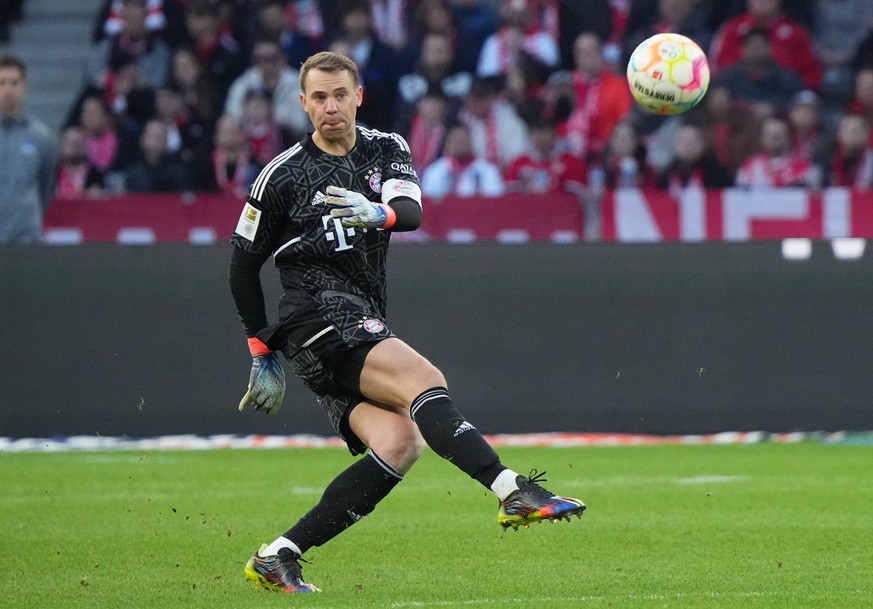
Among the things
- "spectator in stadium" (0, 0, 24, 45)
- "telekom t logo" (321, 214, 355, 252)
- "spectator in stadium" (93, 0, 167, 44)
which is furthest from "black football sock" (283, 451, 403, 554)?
"spectator in stadium" (0, 0, 24, 45)

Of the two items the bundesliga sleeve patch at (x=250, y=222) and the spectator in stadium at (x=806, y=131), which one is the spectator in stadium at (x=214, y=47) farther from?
the bundesliga sleeve patch at (x=250, y=222)

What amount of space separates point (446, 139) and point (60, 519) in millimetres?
8189

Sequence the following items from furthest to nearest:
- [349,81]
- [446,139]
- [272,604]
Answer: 1. [446,139]
2. [349,81]
3. [272,604]

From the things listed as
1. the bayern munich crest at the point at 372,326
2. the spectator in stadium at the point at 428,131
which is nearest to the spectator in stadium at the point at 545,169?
the spectator in stadium at the point at 428,131

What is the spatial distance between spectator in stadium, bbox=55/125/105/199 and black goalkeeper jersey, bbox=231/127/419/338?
1053 centimetres

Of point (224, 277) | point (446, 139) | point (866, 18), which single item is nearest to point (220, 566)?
point (224, 277)

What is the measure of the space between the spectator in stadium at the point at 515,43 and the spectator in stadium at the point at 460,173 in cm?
186

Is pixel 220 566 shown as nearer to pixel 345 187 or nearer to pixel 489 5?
pixel 345 187

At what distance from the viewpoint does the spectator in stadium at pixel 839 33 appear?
56.2ft

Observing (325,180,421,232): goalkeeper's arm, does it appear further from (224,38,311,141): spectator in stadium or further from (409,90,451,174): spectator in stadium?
(224,38,311,141): spectator in stadium

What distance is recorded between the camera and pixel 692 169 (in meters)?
15.2

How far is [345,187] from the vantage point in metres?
6.10

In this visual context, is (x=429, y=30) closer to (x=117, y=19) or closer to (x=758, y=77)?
(x=758, y=77)

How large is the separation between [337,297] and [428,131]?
10.1 meters
